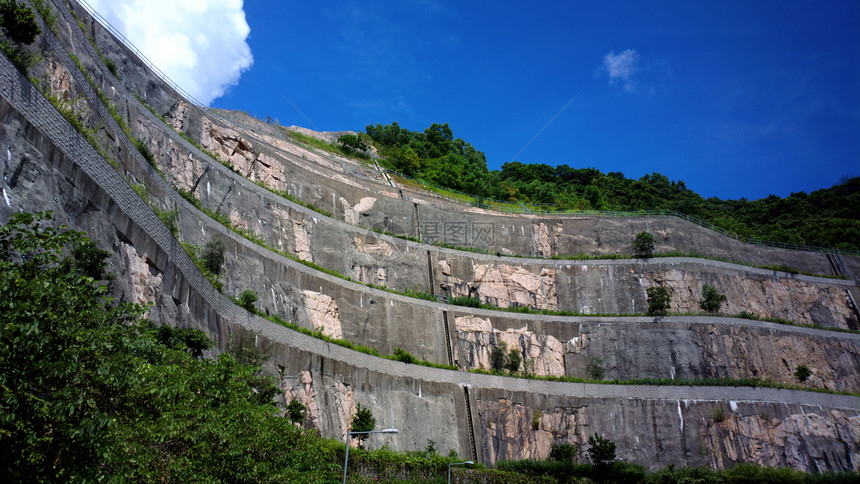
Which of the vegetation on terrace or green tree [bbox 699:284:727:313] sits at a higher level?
green tree [bbox 699:284:727:313]

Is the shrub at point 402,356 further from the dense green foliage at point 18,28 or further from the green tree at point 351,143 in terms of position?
the green tree at point 351,143

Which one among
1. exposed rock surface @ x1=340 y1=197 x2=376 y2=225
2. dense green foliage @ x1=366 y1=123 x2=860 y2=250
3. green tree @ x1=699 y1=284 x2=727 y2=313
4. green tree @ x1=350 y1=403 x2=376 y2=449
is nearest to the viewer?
green tree @ x1=350 y1=403 x2=376 y2=449

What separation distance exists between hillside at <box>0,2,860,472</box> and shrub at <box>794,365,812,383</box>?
24.7 inches

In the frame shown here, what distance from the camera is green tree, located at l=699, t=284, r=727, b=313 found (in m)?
43.4

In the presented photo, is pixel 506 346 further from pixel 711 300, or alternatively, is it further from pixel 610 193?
pixel 610 193

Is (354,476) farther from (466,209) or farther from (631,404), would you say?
(466,209)

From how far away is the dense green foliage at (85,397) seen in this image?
10.6 metres

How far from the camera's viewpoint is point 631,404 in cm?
3797

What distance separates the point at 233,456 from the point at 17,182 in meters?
9.87

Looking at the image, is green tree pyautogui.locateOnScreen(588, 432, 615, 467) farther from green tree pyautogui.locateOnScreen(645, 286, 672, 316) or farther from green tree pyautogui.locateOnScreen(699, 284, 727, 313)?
green tree pyautogui.locateOnScreen(699, 284, 727, 313)

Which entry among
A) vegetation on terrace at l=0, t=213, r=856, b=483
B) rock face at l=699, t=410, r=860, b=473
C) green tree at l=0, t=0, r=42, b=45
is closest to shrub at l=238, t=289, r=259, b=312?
vegetation on terrace at l=0, t=213, r=856, b=483

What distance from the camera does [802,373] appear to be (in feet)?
130

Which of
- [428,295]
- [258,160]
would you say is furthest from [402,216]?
[258,160]

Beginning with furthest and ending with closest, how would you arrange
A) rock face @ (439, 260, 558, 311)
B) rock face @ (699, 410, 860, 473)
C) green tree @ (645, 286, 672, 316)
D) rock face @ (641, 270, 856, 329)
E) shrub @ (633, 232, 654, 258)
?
shrub @ (633, 232, 654, 258) → rock face @ (439, 260, 558, 311) → rock face @ (641, 270, 856, 329) → green tree @ (645, 286, 672, 316) → rock face @ (699, 410, 860, 473)
